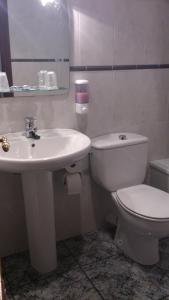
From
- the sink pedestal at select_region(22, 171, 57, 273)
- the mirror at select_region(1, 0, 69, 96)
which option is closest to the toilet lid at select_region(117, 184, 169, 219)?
the sink pedestal at select_region(22, 171, 57, 273)

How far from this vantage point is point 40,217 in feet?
5.09

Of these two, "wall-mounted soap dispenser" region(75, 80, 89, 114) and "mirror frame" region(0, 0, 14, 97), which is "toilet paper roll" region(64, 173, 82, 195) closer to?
"wall-mounted soap dispenser" region(75, 80, 89, 114)

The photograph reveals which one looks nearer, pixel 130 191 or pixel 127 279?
pixel 127 279

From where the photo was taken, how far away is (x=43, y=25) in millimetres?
1566

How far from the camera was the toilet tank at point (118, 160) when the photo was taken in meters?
1.76

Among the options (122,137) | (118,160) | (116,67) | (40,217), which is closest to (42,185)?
(40,217)

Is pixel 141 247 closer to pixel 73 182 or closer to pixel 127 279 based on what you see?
pixel 127 279

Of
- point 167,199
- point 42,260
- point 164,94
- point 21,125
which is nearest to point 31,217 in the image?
point 42,260

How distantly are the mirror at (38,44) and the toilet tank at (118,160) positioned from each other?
1.60 feet

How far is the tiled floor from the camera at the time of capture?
1.52 m

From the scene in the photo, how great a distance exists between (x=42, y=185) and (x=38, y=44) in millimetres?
808

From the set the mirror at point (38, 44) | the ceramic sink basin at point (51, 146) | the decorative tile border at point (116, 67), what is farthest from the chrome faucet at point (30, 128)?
the decorative tile border at point (116, 67)

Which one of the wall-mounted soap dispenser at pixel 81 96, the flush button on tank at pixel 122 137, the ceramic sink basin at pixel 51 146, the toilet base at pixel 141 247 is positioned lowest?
the toilet base at pixel 141 247

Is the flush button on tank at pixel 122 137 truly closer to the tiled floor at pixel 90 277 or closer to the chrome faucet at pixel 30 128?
the chrome faucet at pixel 30 128
